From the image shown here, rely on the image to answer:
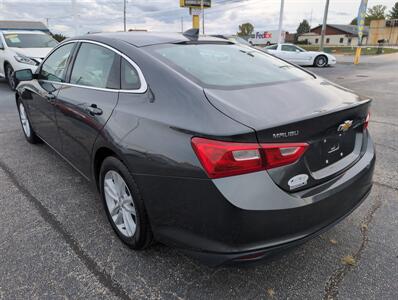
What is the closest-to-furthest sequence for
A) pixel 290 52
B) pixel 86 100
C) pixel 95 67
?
pixel 86 100
pixel 95 67
pixel 290 52

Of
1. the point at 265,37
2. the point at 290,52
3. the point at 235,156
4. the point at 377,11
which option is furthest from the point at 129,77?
the point at 377,11

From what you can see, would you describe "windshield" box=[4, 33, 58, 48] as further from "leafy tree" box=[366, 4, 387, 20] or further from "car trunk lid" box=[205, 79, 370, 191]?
"leafy tree" box=[366, 4, 387, 20]

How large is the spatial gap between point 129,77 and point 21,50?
8.43 meters

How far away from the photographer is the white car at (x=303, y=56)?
19.6m

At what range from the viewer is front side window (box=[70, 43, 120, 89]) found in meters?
2.60

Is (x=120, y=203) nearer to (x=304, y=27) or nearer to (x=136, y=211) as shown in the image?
(x=136, y=211)

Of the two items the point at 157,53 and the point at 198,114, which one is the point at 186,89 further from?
the point at 157,53

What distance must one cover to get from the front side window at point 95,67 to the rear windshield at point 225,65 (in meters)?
0.40

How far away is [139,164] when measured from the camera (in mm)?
2078

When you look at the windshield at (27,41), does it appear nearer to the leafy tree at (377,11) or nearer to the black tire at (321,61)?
the black tire at (321,61)

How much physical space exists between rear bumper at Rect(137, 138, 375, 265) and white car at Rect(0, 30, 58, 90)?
824cm

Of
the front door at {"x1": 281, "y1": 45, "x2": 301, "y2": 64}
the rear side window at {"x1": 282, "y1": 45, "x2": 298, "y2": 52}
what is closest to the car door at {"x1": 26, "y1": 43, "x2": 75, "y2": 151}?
the front door at {"x1": 281, "y1": 45, "x2": 301, "y2": 64}

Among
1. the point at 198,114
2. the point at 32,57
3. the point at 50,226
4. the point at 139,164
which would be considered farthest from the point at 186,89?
the point at 32,57

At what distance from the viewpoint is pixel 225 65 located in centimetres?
259
